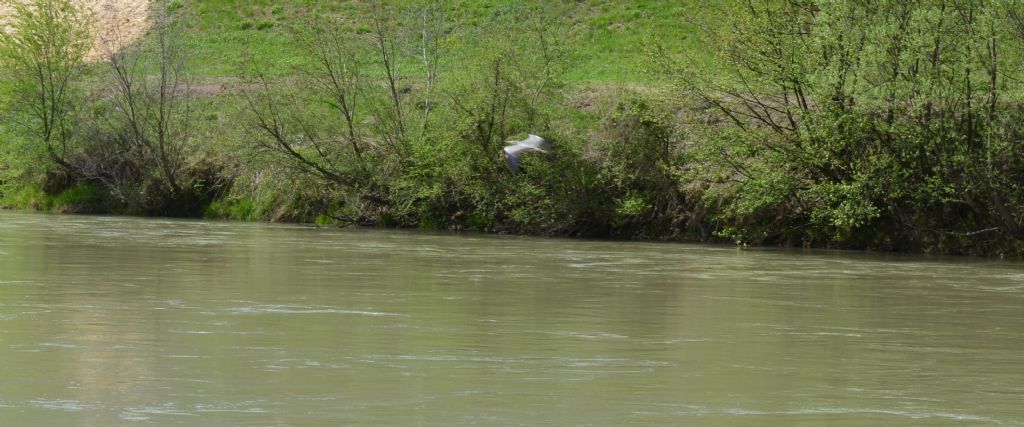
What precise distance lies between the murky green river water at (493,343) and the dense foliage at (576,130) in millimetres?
5610

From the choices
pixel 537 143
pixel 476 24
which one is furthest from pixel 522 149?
pixel 476 24

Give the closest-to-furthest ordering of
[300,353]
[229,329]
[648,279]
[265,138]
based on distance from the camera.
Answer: [300,353]
[229,329]
[648,279]
[265,138]

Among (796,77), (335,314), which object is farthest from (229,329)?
(796,77)

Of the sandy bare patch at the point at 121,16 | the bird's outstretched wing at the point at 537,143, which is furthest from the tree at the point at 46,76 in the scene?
the sandy bare patch at the point at 121,16

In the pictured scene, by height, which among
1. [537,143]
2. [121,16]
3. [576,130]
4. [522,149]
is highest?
[121,16]

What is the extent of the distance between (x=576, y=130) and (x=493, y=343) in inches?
909

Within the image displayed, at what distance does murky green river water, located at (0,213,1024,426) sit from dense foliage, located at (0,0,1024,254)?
18.4 feet

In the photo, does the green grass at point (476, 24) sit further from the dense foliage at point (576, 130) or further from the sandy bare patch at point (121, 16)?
the dense foliage at point (576, 130)

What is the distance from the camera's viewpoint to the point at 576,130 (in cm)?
3484

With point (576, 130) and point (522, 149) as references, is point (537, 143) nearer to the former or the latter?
point (522, 149)

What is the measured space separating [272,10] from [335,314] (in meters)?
55.7

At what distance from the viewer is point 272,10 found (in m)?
68.0

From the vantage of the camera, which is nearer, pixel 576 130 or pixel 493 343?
pixel 493 343

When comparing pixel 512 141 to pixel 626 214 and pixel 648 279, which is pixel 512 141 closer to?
pixel 626 214
